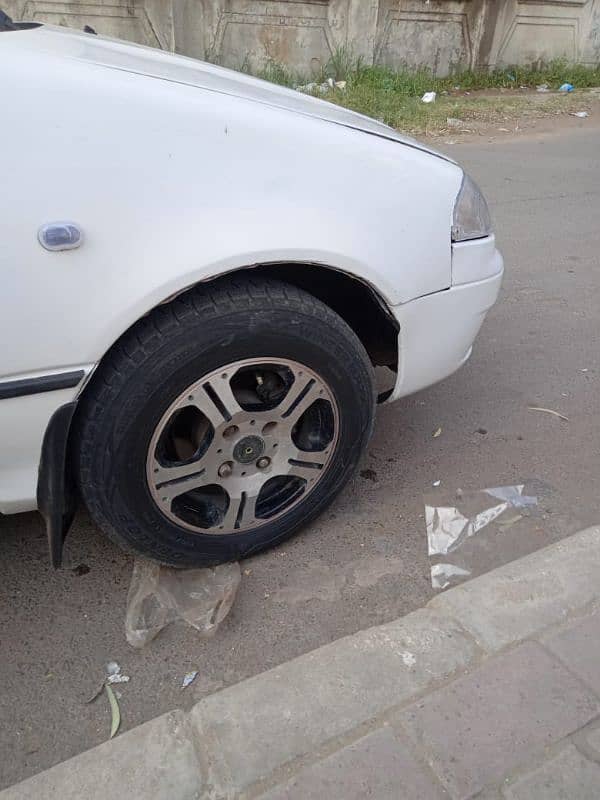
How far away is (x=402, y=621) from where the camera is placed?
79.1 inches

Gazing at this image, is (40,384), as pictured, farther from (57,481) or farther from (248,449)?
(248,449)

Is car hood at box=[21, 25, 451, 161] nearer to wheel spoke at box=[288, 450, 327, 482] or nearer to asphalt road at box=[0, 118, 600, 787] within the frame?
wheel spoke at box=[288, 450, 327, 482]

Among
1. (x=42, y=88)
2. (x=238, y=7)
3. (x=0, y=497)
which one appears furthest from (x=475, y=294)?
(x=238, y=7)

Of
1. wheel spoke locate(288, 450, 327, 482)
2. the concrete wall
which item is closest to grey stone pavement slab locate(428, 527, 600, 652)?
wheel spoke locate(288, 450, 327, 482)

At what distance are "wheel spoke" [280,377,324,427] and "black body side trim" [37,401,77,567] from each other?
0.63 metres

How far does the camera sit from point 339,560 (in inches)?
90.6

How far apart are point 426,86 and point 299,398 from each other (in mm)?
10706

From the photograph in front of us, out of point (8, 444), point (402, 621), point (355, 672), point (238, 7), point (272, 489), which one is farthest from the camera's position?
point (238, 7)

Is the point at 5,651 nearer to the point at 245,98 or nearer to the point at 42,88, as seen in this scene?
the point at 42,88

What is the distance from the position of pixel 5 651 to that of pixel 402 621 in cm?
118

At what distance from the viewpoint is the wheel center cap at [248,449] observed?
6.64 feet

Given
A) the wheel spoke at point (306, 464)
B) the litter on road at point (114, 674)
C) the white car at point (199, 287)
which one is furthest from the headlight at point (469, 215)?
the litter on road at point (114, 674)

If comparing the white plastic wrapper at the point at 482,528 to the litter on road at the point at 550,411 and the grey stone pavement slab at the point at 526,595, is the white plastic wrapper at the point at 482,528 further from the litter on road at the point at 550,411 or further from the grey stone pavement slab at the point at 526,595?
the litter on road at the point at 550,411

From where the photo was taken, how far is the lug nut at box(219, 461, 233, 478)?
2035 mm
